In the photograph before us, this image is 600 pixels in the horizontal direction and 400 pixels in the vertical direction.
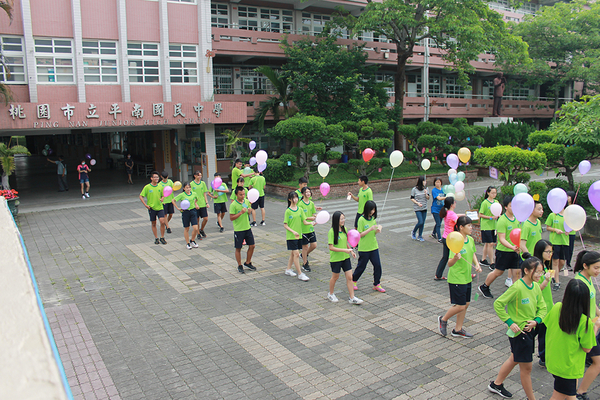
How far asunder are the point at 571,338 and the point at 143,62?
1845 cm

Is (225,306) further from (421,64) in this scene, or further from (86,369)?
(421,64)

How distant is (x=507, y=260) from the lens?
24.2ft

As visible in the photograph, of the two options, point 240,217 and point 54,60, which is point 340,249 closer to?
point 240,217

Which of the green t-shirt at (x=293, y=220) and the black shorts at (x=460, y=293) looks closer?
the black shorts at (x=460, y=293)

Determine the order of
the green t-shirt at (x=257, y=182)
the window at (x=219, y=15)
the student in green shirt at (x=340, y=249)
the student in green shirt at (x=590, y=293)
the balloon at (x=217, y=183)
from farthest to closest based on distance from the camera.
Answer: the window at (x=219, y=15), the green t-shirt at (x=257, y=182), the balloon at (x=217, y=183), the student in green shirt at (x=340, y=249), the student in green shirt at (x=590, y=293)

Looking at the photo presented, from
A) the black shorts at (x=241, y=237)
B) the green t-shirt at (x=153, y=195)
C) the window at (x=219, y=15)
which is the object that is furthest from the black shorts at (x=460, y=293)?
the window at (x=219, y=15)

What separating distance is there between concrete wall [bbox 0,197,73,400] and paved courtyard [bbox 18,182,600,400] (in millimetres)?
4614

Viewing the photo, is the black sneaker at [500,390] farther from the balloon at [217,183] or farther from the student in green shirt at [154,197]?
the balloon at [217,183]

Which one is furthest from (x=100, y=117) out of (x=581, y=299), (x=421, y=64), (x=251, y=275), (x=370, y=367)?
(x=421, y=64)

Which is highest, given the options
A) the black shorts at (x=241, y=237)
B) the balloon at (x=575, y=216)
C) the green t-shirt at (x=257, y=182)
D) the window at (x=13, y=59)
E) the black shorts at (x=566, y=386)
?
the window at (x=13, y=59)

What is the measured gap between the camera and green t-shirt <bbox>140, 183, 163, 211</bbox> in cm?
1114

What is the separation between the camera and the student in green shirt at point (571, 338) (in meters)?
4.11

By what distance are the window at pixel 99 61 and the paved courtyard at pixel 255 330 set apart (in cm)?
934

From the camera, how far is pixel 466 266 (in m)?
6.12
